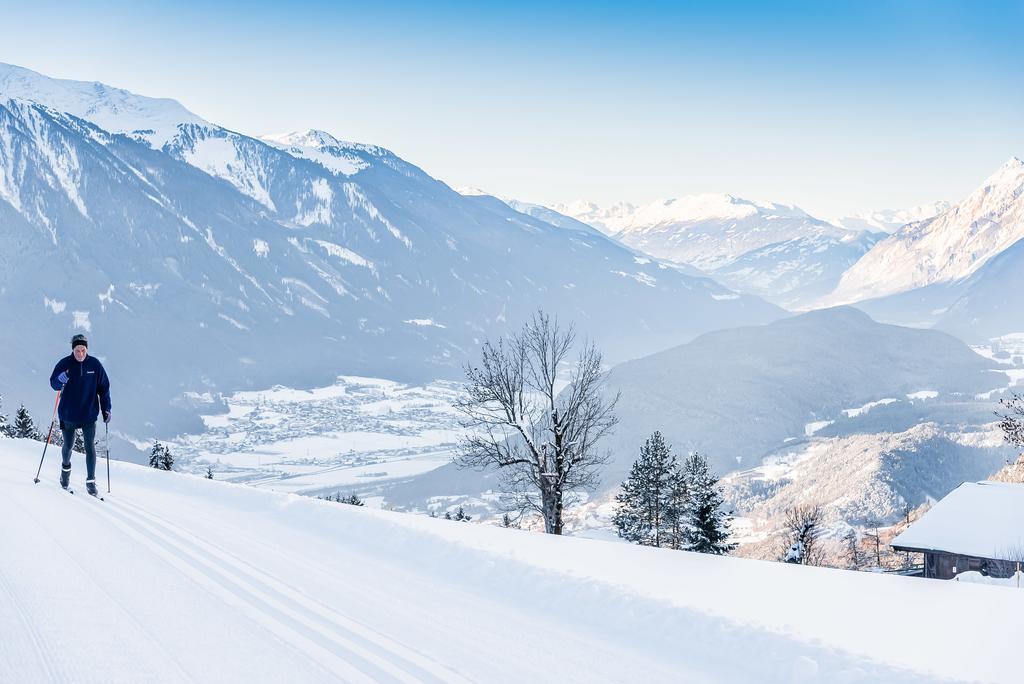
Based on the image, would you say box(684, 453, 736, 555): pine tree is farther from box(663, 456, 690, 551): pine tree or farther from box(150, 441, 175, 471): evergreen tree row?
box(150, 441, 175, 471): evergreen tree row

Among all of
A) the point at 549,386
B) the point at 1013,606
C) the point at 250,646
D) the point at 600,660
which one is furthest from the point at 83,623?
the point at 549,386

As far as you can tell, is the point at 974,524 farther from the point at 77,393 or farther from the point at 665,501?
the point at 77,393

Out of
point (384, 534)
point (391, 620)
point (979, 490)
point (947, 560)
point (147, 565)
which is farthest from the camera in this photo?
point (979, 490)

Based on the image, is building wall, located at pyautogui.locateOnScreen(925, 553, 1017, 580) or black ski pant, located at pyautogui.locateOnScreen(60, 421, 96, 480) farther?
building wall, located at pyautogui.locateOnScreen(925, 553, 1017, 580)

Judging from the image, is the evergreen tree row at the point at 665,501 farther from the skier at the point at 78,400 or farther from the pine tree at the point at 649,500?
the skier at the point at 78,400

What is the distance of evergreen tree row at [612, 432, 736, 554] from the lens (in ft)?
152

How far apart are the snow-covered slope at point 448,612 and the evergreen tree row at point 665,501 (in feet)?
127

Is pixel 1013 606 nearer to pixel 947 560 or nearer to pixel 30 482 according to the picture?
pixel 30 482

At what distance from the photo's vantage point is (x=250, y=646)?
518cm

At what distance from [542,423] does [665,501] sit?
24414 millimetres

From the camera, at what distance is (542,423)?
1188 inches

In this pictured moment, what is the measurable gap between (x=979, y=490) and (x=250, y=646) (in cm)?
3744

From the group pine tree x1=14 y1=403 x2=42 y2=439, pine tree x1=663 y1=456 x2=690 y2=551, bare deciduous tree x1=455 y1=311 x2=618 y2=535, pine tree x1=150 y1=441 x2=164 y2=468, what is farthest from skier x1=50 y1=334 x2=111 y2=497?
pine tree x1=14 y1=403 x2=42 y2=439

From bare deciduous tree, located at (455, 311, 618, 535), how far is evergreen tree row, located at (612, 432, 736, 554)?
18.4 meters
